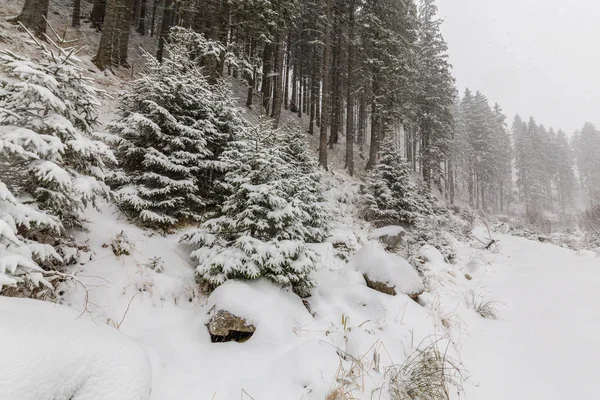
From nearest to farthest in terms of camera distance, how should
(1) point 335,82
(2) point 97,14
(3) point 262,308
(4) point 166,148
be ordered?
(3) point 262,308
(4) point 166,148
(2) point 97,14
(1) point 335,82

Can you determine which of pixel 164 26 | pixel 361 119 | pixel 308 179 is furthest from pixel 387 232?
pixel 164 26

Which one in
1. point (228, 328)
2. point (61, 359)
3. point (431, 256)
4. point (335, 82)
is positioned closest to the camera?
point (61, 359)

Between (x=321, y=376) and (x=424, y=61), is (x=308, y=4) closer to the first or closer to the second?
(x=424, y=61)

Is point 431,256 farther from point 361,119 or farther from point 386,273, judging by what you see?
point 361,119

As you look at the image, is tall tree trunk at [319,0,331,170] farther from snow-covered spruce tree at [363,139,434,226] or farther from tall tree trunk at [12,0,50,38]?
tall tree trunk at [12,0,50,38]

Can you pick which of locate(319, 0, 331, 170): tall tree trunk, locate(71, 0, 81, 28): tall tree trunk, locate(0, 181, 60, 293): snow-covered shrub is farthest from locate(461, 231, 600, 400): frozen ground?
locate(71, 0, 81, 28): tall tree trunk

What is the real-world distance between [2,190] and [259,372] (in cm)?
261

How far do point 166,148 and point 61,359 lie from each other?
4.25 metres

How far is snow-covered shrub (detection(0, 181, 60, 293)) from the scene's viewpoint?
1.93 meters

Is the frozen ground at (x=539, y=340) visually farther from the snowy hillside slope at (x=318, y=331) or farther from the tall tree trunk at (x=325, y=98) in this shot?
the tall tree trunk at (x=325, y=98)

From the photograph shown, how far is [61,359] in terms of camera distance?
1.62 metres

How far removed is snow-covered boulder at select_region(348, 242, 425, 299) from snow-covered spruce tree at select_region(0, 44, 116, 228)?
4.21 metres

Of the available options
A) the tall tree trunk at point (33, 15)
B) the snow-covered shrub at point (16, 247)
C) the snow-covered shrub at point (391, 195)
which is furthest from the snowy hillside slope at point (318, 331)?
the tall tree trunk at point (33, 15)

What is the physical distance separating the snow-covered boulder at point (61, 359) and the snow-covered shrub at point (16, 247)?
216 millimetres
